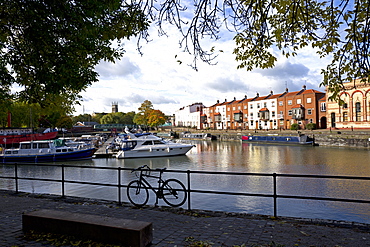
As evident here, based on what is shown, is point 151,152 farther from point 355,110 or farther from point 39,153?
point 355,110

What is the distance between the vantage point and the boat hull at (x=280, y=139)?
5002 cm

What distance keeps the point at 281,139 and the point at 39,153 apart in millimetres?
41358

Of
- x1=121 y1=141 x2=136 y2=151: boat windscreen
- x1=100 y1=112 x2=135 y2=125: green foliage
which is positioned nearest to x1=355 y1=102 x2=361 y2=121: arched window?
x1=121 y1=141 x2=136 y2=151: boat windscreen

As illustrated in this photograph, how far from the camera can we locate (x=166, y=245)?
16.3 feet

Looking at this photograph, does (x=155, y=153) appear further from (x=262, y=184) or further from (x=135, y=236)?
(x=135, y=236)

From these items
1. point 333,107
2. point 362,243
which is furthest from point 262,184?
point 333,107

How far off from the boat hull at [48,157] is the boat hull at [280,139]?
35623 mm

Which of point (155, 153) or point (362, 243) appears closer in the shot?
point (362, 243)

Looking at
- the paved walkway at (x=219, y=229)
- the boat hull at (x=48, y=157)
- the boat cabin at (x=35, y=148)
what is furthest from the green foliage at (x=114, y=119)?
the paved walkway at (x=219, y=229)

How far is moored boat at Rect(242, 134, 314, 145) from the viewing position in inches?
1970

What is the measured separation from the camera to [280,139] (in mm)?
54219

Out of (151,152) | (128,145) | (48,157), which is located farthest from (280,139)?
(48,157)

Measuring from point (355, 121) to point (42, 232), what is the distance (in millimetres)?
57326

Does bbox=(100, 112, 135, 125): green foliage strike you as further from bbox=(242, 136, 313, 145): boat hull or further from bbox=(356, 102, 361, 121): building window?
bbox=(356, 102, 361, 121): building window
